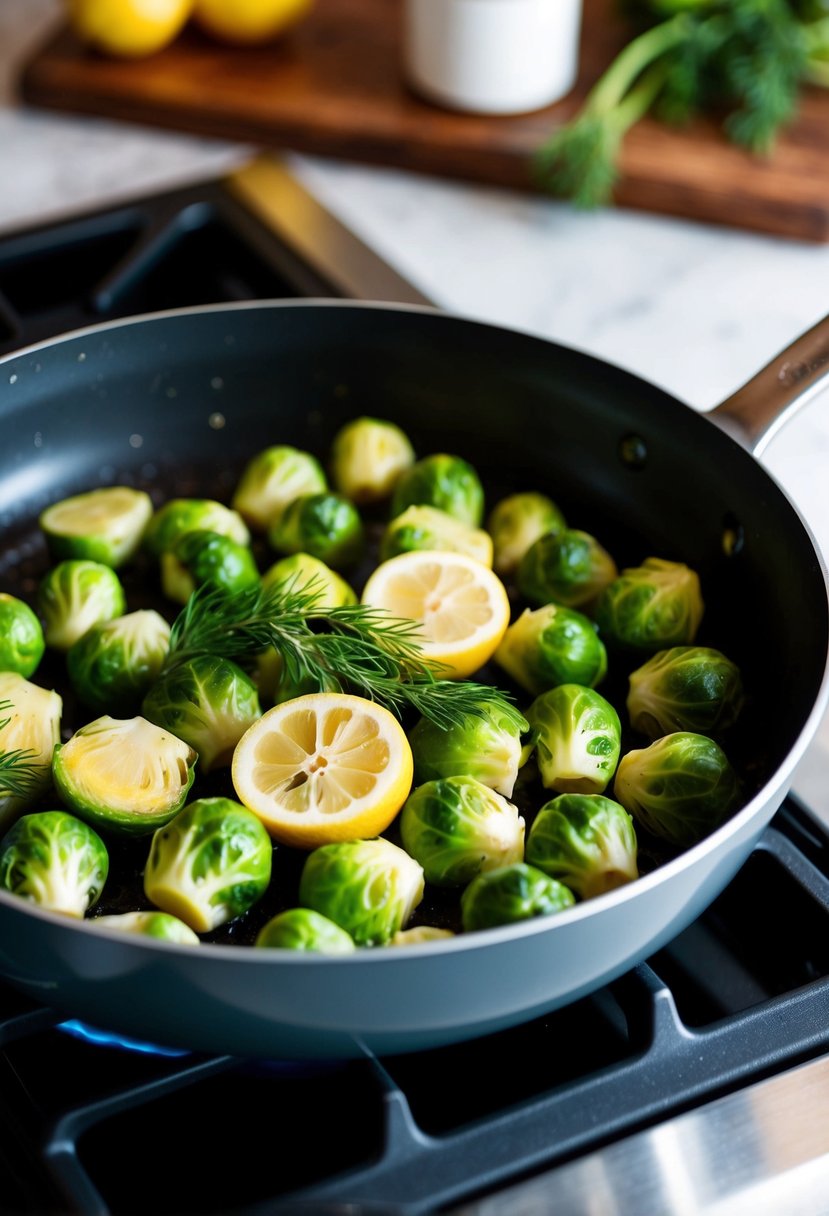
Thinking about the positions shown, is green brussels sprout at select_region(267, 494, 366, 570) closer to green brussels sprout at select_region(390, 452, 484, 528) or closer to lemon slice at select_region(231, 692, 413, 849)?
green brussels sprout at select_region(390, 452, 484, 528)

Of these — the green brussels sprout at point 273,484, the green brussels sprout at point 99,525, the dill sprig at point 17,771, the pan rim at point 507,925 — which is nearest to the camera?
the pan rim at point 507,925

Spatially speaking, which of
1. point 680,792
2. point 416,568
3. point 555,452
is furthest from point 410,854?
point 555,452

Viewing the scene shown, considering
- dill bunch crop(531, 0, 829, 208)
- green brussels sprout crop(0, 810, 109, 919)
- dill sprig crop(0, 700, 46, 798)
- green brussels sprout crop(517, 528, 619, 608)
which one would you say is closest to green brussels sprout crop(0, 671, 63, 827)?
dill sprig crop(0, 700, 46, 798)

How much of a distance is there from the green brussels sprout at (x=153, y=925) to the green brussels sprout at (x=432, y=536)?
27.3 inches

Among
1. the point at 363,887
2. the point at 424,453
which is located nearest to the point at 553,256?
the point at 424,453

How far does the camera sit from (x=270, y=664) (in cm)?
173

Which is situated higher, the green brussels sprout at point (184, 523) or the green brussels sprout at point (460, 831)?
the green brussels sprout at point (460, 831)

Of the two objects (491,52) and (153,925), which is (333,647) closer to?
(153,925)

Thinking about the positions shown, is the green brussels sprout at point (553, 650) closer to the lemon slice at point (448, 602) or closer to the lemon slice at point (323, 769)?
the lemon slice at point (448, 602)

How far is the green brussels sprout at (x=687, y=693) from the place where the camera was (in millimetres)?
1635

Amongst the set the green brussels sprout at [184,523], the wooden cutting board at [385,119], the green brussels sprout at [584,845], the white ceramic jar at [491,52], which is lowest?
the green brussels sprout at [184,523]

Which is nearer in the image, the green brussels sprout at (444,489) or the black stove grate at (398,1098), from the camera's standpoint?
the black stove grate at (398,1098)

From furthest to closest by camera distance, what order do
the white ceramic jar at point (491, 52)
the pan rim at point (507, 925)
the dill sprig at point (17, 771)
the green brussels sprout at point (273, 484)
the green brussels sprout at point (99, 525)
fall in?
the white ceramic jar at point (491, 52) < the green brussels sprout at point (273, 484) < the green brussels sprout at point (99, 525) < the dill sprig at point (17, 771) < the pan rim at point (507, 925)

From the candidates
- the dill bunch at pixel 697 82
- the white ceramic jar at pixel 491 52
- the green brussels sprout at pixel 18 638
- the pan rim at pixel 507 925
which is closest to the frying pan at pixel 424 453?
the pan rim at pixel 507 925
